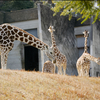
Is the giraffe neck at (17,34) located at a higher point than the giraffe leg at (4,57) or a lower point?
higher

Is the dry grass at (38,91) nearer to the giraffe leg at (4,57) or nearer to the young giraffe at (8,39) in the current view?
the giraffe leg at (4,57)

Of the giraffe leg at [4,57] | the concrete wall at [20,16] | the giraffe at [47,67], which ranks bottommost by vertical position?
the giraffe at [47,67]

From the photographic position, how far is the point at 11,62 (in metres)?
17.1

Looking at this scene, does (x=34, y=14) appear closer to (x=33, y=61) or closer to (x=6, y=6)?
(x=33, y=61)

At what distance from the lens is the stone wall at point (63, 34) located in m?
16.7

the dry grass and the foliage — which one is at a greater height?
the foliage

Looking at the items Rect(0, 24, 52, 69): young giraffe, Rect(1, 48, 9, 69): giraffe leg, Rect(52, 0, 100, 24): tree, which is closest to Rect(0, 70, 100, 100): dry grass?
Rect(1, 48, 9, 69): giraffe leg

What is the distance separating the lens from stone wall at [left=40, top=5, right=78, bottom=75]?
54.8ft

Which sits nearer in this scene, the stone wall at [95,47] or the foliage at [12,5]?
the stone wall at [95,47]

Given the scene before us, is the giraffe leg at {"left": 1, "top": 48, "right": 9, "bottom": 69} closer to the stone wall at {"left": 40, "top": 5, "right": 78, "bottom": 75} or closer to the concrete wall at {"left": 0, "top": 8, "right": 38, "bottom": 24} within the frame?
the stone wall at {"left": 40, "top": 5, "right": 78, "bottom": 75}

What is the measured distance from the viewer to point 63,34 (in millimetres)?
18125

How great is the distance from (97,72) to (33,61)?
837 cm

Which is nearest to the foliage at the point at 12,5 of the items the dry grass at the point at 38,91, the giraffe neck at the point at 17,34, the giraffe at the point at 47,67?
the giraffe neck at the point at 17,34

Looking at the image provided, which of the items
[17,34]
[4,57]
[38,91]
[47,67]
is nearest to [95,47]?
[47,67]
